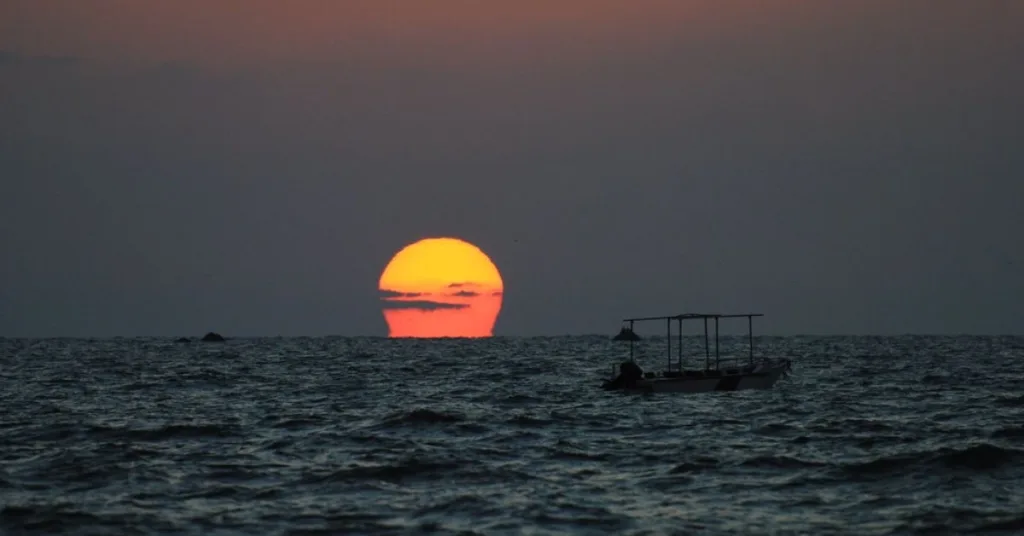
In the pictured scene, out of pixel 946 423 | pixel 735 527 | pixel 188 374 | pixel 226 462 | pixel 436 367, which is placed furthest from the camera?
pixel 436 367

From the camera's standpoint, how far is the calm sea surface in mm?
26016

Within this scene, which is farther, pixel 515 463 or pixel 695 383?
pixel 695 383

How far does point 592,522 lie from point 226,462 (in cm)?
1339

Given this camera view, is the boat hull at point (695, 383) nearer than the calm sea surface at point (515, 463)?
No

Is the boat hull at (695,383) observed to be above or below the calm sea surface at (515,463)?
above

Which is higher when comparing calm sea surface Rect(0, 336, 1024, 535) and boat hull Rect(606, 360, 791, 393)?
boat hull Rect(606, 360, 791, 393)

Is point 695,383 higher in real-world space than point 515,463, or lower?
higher

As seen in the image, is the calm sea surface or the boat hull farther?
the boat hull

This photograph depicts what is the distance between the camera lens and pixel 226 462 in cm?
3459

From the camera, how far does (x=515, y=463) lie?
114 feet

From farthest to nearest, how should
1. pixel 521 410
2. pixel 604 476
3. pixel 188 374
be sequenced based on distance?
pixel 188 374
pixel 521 410
pixel 604 476

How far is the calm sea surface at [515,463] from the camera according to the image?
2602 centimetres

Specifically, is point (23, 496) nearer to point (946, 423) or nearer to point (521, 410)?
point (521, 410)

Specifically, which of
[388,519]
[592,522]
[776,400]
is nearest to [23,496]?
[388,519]
